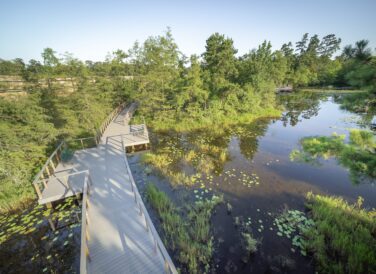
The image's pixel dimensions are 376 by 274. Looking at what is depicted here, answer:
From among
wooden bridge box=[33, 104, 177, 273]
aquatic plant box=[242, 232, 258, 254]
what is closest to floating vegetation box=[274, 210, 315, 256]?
aquatic plant box=[242, 232, 258, 254]

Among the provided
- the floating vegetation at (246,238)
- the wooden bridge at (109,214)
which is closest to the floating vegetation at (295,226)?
the floating vegetation at (246,238)

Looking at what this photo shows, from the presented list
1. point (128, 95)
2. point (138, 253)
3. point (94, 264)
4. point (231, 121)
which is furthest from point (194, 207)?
point (128, 95)

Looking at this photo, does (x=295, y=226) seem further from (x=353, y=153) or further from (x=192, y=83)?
(x=192, y=83)

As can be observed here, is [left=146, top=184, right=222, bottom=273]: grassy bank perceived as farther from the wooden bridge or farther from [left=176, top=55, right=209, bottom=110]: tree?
[left=176, top=55, right=209, bottom=110]: tree

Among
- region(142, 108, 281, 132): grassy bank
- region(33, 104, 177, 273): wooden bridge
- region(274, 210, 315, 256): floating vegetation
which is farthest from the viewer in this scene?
region(142, 108, 281, 132): grassy bank

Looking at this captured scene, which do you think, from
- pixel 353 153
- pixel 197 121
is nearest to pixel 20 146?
pixel 353 153

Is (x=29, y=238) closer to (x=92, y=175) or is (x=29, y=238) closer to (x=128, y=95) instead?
(x=92, y=175)
